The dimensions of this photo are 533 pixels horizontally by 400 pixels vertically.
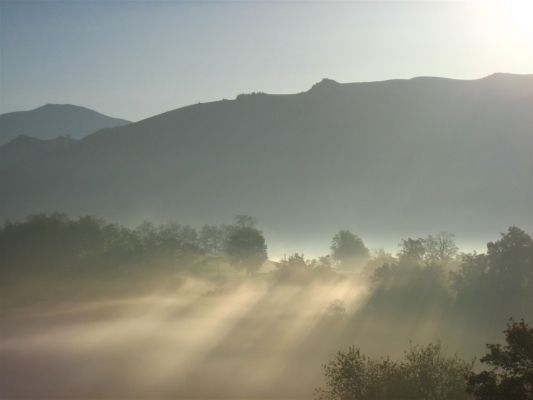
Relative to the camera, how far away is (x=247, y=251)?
134m

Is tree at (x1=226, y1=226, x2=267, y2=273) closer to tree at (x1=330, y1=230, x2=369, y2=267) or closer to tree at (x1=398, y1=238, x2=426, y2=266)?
tree at (x1=330, y1=230, x2=369, y2=267)

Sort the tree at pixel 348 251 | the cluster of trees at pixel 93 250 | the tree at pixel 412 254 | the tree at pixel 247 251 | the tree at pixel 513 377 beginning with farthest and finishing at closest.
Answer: the tree at pixel 348 251
the tree at pixel 247 251
the cluster of trees at pixel 93 250
the tree at pixel 412 254
the tree at pixel 513 377

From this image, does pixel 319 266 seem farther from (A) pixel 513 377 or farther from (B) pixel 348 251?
(A) pixel 513 377

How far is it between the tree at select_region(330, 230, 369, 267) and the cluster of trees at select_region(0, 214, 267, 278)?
106ft

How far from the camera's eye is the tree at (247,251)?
436 ft

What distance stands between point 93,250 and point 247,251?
32.5 metres

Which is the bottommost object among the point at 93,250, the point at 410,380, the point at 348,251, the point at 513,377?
the point at 513,377

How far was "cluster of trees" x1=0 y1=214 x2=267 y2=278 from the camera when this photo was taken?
4547 inches

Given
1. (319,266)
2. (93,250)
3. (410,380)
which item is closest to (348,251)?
(319,266)

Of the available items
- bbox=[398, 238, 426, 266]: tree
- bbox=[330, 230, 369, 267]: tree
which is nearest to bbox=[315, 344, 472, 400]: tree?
bbox=[398, 238, 426, 266]: tree

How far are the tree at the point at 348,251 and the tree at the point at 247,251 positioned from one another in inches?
1265

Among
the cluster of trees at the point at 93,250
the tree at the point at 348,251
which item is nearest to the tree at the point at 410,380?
the cluster of trees at the point at 93,250

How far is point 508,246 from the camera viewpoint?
83375mm

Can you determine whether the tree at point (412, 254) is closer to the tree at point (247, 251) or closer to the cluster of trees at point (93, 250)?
the tree at point (247, 251)
